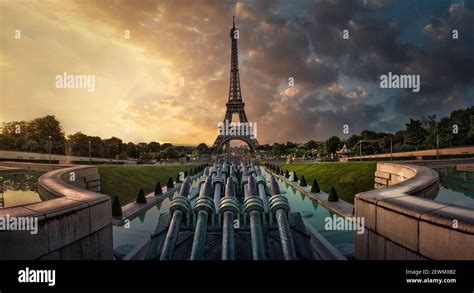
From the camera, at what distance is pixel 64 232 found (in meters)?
4.61

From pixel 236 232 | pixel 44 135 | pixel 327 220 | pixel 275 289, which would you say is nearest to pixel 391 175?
pixel 327 220

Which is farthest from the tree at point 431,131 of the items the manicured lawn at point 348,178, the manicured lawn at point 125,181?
the manicured lawn at point 125,181

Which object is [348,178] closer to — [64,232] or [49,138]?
[64,232]

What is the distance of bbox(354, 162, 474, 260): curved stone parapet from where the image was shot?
3.66 metres

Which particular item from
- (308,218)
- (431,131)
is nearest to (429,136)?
(431,131)

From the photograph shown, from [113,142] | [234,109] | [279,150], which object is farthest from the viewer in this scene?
[279,150]

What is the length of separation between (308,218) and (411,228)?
367 inches

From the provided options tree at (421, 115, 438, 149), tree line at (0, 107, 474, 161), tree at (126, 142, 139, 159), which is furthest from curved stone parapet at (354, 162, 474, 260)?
tree at (126, 142, 139, 159)

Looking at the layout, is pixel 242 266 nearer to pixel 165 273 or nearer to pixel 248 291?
pixel 248 291

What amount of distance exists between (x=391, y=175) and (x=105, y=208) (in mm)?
15594

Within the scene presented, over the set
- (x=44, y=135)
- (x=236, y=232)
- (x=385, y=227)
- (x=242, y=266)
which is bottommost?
(x=236, y=232)

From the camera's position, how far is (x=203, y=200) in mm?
7418

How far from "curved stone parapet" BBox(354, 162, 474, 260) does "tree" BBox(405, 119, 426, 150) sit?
5871cm

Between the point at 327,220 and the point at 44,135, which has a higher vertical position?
the point at 44,135
